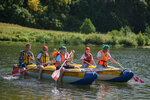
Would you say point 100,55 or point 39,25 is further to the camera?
point 39,25

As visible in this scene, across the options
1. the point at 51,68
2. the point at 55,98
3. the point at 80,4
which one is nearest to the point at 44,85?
the point at 51,68

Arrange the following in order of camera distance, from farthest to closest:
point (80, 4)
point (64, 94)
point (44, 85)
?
point (80, 4) < point (44, 85) < point (64, 94)

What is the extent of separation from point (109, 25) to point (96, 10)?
4.85m

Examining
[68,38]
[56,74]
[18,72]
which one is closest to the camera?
[56,74]

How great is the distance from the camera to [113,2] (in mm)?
75000

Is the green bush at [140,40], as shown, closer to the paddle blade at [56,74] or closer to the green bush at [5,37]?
the green bush at [5,37]

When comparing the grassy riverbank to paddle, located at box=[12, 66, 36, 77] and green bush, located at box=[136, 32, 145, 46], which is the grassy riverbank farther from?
paddle, located at box=[12, 66, 36, 77]

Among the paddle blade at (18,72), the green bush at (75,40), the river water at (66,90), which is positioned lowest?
the river water at (66,90)

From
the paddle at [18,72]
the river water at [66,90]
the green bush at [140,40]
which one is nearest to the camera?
the river water at [66,90]

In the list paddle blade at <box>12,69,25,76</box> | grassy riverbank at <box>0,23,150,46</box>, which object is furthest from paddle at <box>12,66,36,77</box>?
grassy riverbank at <box>0,23,150,46</box>

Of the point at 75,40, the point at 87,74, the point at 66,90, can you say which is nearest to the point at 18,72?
the point at 66,90

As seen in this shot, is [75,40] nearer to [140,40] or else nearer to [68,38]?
[68,38]

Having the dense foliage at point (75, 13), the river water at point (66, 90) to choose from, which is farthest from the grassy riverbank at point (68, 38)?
the river water at point (66, 90)

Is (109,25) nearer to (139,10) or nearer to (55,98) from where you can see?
(139,10)
